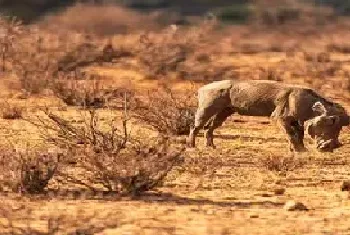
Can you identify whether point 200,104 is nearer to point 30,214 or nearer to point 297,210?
point 297,210

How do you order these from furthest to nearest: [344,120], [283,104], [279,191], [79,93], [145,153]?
[79,93]
[283,104]
[344,120]
[279,191]
[145,153]

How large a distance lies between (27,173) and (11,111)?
6.63 meters

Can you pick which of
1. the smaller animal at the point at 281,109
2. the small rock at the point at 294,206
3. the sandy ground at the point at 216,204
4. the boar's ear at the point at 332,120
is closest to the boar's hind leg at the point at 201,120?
the smaller animal at the point at 281,109

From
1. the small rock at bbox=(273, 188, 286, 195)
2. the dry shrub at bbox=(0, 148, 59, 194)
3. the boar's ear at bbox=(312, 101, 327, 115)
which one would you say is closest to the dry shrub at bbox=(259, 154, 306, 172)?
the boar's ear at bbox=(312, 101, 327, 115)

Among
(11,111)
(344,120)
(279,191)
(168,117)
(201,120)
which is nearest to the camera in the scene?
(279,191)

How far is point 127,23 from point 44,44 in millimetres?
23747

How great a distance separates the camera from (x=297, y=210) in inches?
374

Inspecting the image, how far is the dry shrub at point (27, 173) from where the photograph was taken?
32.1 feet

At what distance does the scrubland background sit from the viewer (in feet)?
29.5

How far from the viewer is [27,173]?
9758 millimetres

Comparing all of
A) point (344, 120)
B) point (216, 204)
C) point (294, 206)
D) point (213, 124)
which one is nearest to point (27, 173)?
point (216, 204)

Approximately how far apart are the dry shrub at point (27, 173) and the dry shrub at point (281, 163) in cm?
285

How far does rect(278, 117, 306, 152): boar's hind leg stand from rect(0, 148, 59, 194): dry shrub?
13.0ft

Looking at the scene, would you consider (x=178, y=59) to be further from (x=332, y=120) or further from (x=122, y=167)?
(x=122, y=167)
